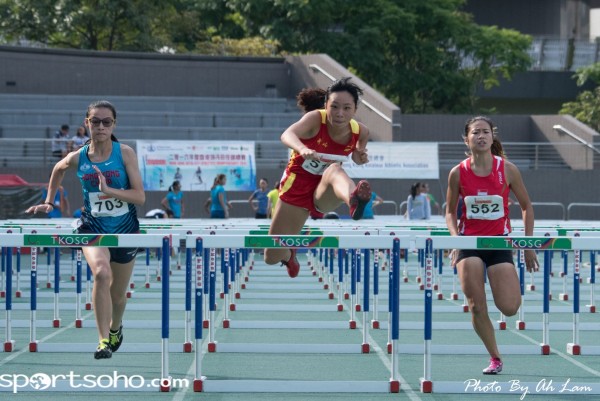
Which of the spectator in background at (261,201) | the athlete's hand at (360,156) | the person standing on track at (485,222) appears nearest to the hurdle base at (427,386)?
the person standing on track at (485,222)

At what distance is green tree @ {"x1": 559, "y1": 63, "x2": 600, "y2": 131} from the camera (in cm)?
4319

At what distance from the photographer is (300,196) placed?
31.4 feet

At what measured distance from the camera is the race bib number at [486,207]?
866 centimetres

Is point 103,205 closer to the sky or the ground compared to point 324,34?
closer to the ground

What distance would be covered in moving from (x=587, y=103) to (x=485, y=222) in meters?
36.6

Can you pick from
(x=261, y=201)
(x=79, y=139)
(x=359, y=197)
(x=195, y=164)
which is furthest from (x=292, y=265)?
(x=195, y=164)

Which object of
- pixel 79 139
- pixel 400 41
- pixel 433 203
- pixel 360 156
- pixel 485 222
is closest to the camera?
pixel 485 222

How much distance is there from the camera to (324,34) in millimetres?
42062

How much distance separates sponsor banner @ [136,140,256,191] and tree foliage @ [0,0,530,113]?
13.4m

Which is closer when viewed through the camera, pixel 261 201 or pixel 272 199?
pixel 272 199

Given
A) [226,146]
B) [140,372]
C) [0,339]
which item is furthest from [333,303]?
[226,146]

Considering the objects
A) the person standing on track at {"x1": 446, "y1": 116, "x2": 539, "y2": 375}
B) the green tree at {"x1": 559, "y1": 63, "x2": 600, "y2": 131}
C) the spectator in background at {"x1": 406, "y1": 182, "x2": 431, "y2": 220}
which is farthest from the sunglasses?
the green tree at {"x1": 559, "y1": 63, "x2": 600, "y2": 131}

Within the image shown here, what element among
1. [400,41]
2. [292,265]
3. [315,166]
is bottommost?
[292,265]

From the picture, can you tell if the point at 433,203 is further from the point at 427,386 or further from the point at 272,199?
the point at 427,386
